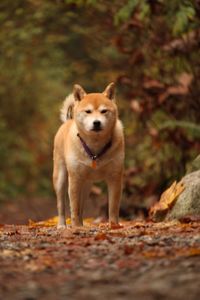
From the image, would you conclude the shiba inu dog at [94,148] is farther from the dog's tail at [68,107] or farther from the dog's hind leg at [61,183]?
the dog's tail at [68,107]

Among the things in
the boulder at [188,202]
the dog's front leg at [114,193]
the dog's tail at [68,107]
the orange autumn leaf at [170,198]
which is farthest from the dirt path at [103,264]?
the dog's tail at [68,107]

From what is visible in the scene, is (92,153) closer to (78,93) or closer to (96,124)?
(96,124)

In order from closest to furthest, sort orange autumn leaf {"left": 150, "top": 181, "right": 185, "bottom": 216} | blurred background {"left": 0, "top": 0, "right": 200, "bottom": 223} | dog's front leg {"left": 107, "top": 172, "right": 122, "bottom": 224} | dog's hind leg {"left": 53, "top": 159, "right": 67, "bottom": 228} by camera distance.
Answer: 1. dog's front leg {"left": 107, "top": 172, "right": 122, "bottom": 224}
2. orange autumn leaf {"left": 150, "top": 181, "right": 185, "bottom": 216}
3. dog's hind leg {"left": 53, "top": 159, "right": 67, "bottom": 228}
4. blurred background {"left": 0, "top": 0, "right": 200, "bottom": 223}

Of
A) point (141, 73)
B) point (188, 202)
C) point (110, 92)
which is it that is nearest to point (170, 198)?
point (188, 202)

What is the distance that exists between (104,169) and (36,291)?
3.27 meters

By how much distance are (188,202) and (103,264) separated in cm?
291

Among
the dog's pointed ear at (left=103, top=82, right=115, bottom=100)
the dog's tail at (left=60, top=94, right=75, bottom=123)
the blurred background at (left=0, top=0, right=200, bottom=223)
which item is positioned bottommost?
the dog's pointed ear at (left=103, top=82, right=115, bottom=100)

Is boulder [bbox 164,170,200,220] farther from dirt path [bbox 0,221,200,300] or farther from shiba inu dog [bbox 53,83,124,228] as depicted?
dirt path [bbox 0,221,200,300]

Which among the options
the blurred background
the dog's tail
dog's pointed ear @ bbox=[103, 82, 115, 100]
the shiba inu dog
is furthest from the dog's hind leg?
the blurred background

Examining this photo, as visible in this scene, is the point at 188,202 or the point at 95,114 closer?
the point at 95,114

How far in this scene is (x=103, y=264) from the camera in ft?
16.3

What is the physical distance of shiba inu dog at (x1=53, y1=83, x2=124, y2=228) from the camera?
738cm

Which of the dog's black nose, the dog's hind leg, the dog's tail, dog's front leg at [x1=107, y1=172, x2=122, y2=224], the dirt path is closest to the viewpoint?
the dirt path

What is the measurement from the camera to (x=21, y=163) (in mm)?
19531
